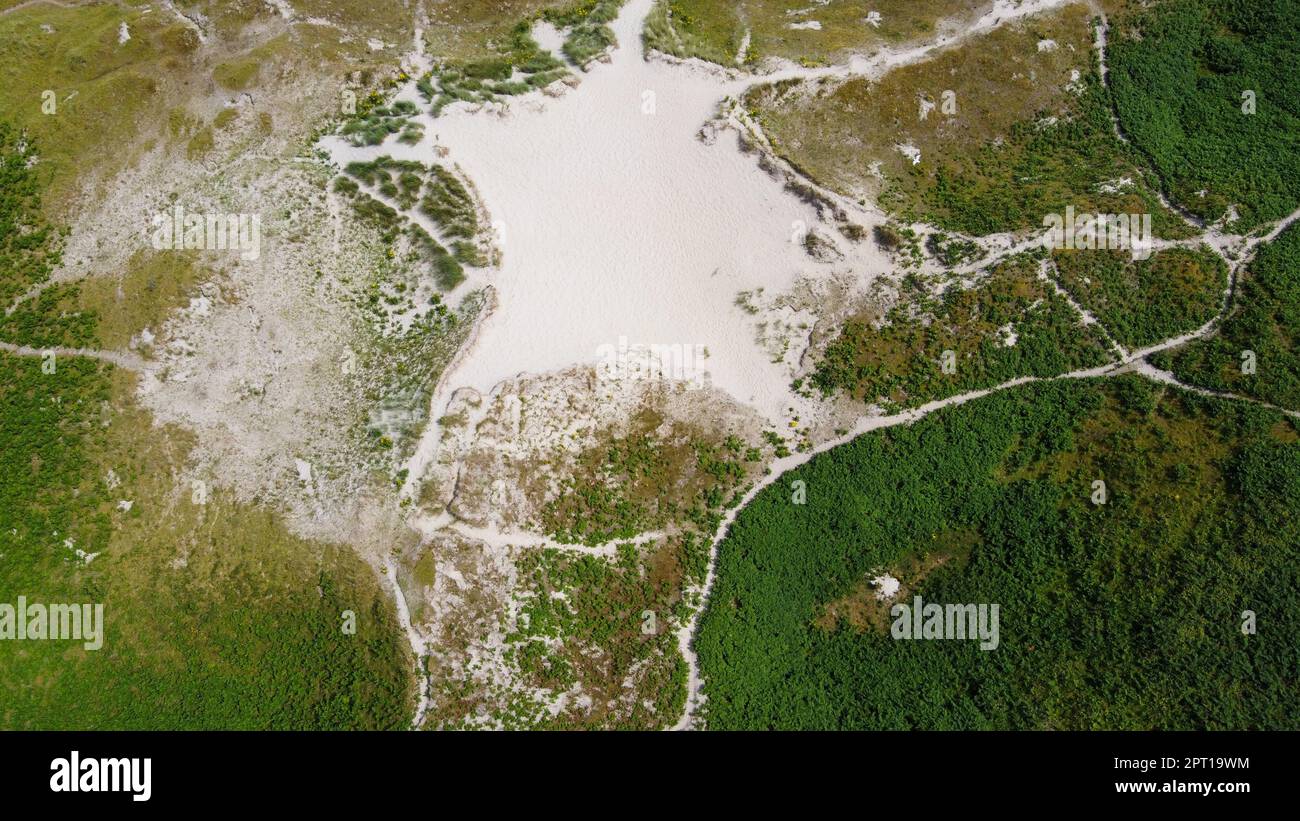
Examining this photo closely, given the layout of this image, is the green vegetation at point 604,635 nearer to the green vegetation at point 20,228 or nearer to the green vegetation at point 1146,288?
the green vegetation at point 1146,288

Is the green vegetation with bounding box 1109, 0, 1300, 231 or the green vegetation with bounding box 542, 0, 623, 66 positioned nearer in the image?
the green vegetation with bounding box 1109, 0, 1300, 231

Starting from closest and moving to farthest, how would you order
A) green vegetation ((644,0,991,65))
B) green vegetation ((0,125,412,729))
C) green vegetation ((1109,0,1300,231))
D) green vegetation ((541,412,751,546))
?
green vegetation ((0,125,412,729)), green vegetation ((541,412,751,546)), green vegetation ((1109,0,1300,231)), green vegetation ((644,0,991,65))

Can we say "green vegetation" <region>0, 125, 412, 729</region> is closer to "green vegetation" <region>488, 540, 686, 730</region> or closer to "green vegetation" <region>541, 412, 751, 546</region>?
"green vegetation" <region>488, 540, 686, 730</region>

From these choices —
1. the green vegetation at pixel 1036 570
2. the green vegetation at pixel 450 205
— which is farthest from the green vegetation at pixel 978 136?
the green vegetation at pixel 450 205

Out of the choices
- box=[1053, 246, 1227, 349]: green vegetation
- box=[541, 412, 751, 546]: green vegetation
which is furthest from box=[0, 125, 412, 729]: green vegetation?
box=[1053, 246, 1227, 349]: green vegetation

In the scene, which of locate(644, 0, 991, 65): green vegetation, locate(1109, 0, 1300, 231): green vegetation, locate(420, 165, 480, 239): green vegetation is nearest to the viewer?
locate(420, 165, 480, 239): green vegetation

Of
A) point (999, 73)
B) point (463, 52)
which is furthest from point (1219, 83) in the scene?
point (463, 52)
